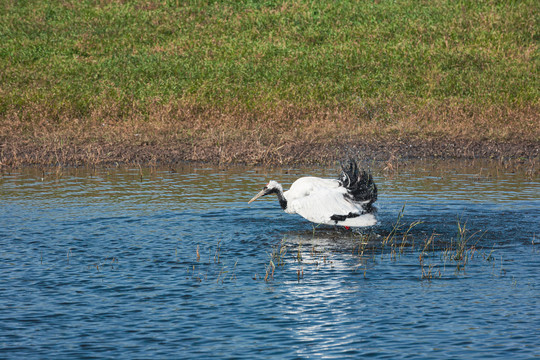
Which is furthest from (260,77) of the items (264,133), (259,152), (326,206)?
(326,206)

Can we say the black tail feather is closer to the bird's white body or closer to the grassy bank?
the bird's white body

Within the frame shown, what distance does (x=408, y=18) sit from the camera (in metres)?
38.2

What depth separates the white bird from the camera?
1195 centimetres

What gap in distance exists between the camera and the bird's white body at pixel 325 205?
39.2 feet

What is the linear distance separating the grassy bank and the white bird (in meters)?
8.44

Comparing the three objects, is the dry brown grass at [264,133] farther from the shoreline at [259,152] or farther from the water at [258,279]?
the water at [258,279]

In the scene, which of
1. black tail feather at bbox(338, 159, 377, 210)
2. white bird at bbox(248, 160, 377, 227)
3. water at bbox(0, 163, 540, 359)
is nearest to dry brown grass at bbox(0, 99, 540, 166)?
water at bbox(0, 163, 540, 359)

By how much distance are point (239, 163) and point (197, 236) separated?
9.02 meters

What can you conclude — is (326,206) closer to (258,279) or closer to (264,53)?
(258,279)

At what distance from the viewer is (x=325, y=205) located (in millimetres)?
11961

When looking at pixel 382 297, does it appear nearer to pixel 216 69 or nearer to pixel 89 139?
pixel 89 139

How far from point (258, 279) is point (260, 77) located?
881 inches

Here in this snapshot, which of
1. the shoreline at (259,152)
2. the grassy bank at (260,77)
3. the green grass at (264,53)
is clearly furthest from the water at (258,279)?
the green grass at (264,53)

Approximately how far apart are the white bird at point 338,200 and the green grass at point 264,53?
47.8 feet
